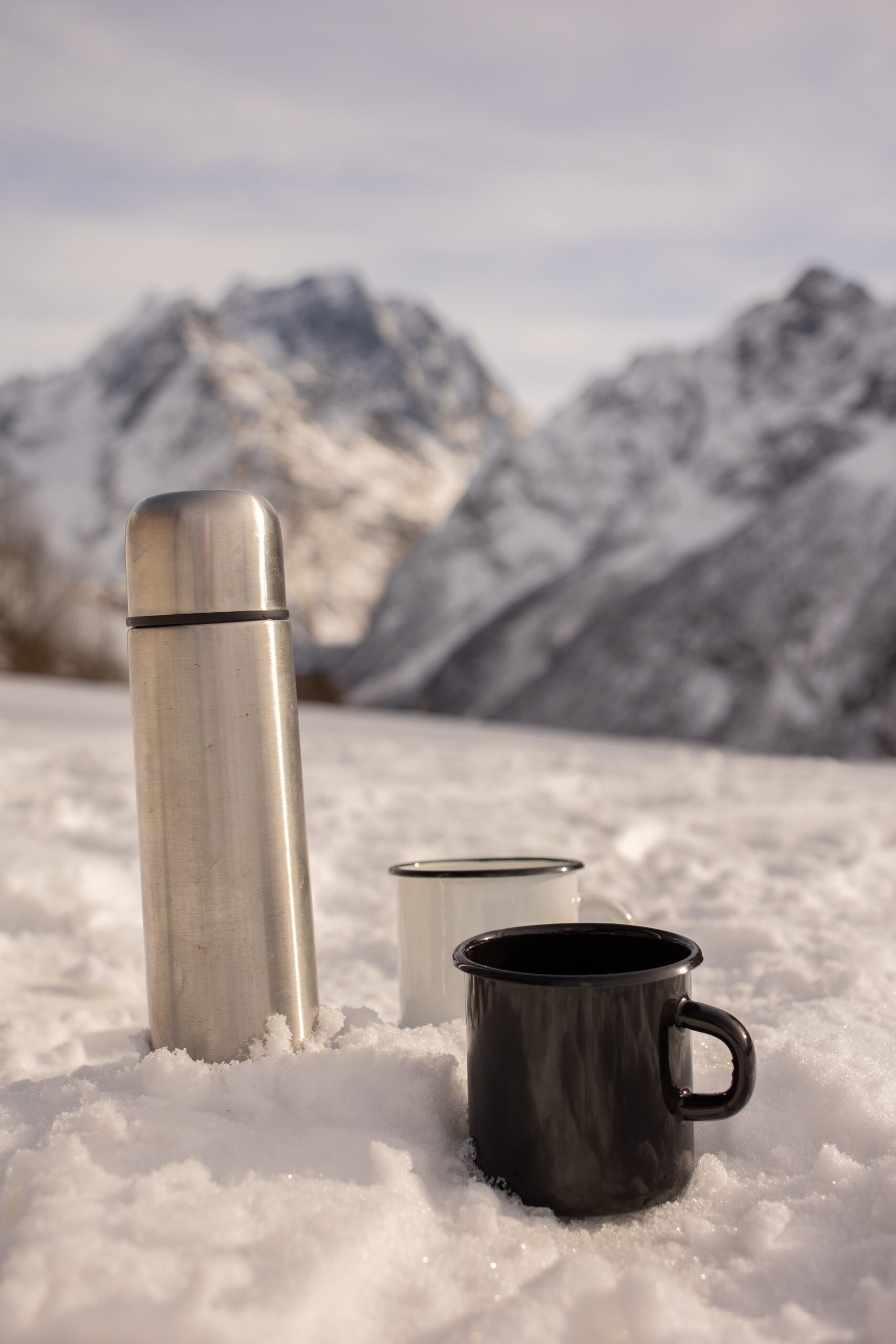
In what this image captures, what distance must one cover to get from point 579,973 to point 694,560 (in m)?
14.1

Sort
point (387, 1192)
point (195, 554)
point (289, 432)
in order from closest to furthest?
point (387, 1192), point (195, 554), point (289, 432)

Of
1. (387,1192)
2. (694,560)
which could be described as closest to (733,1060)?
(387,1192)

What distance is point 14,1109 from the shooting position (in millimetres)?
953

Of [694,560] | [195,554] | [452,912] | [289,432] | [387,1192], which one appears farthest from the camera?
[289,432]

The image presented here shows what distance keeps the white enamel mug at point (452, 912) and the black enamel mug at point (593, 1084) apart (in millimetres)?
273

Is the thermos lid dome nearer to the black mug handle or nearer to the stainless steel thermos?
the stainless steel thermos

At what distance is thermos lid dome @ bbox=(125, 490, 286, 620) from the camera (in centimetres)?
100

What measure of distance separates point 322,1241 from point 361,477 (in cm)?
6013

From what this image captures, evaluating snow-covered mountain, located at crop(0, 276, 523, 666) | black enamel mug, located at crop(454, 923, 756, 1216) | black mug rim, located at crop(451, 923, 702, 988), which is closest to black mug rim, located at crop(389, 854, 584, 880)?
black mug rim, located at crop(451, 923, 702, 988)

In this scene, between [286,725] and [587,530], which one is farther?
[587,530]


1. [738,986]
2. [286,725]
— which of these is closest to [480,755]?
[738,986]

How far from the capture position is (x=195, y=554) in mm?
1000

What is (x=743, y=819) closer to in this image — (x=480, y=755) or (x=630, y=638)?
(x=480, y=755)

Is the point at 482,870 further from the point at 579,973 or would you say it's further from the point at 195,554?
the point at 195,554
